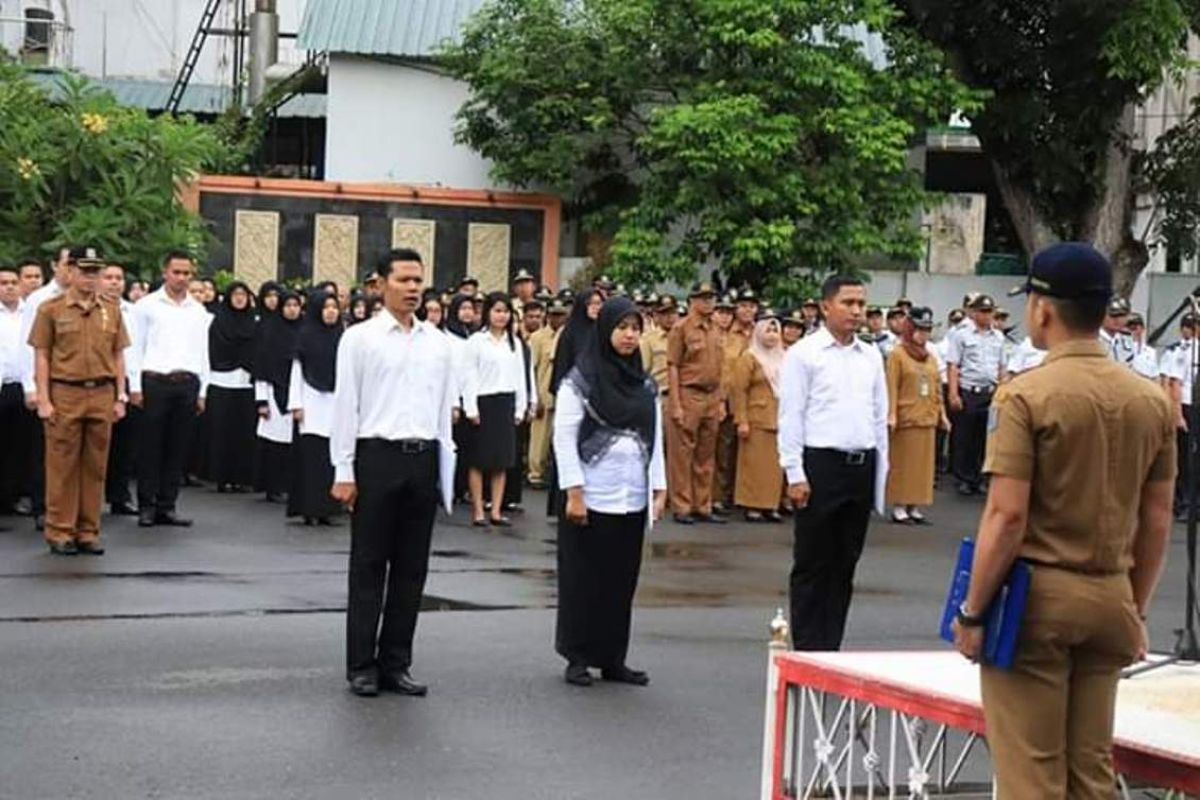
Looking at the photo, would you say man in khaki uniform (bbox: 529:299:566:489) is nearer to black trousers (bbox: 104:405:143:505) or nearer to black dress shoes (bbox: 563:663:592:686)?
black trousers (bbox: 104:405:143:505)

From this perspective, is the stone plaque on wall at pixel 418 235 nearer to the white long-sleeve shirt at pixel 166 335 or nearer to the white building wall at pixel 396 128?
the white building wall at pixel 396 128

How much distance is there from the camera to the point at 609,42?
24.2 meters

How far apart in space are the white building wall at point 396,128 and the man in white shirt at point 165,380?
11.7 metres

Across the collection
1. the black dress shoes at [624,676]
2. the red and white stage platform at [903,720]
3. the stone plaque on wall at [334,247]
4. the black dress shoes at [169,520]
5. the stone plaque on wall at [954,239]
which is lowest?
the black dress shoes at [169,520]

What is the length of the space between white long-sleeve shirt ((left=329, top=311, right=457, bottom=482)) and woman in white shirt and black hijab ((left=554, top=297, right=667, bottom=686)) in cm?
75

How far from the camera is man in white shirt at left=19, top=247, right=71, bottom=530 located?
45.6 ft

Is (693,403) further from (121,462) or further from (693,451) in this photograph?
(121,462)

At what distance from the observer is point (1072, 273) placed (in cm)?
539

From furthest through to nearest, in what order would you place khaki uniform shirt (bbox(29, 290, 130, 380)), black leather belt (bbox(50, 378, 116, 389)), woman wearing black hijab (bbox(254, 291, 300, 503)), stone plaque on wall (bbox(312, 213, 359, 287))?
stone plaque on wall (bbox(312, 213, 359, 287)) → woman wearing black hijab (bbox(254, 291, 300, 503)) → black leather belt (bbox(50, 378, 116, 389)) → khaki uniform shirt (bbox(29, 290, 130, 380))

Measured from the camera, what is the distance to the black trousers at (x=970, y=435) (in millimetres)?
20641

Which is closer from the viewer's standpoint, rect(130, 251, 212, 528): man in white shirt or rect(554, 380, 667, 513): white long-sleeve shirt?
rect(554, 380, 667, 513): white long-sleeve shirt

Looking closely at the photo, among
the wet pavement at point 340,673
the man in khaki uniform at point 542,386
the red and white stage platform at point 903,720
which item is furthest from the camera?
the man in khaki uniform at point 542,386

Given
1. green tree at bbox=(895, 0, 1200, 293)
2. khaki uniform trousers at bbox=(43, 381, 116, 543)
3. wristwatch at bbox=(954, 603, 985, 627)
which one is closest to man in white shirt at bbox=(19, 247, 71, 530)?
khaki uniform trousers at bbox=(43, 381, 116, 543)

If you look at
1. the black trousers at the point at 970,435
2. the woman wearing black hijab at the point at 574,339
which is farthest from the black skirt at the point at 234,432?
the woman wearing black hijab at the point at 574,339
